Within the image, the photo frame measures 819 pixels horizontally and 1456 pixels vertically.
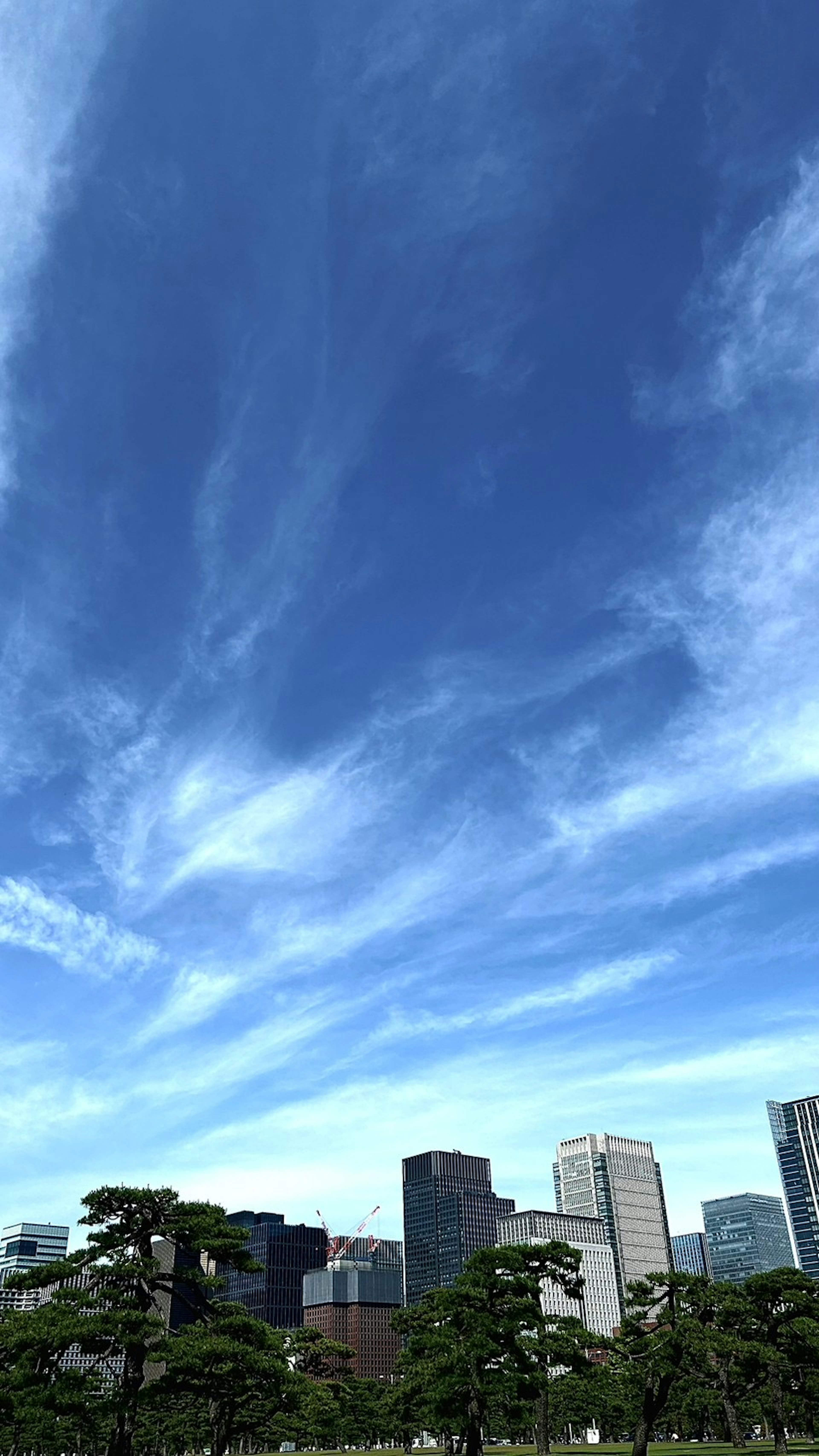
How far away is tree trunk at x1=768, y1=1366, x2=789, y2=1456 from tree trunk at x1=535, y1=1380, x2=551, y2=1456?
11.0 meters

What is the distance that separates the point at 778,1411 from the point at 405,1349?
18003mm

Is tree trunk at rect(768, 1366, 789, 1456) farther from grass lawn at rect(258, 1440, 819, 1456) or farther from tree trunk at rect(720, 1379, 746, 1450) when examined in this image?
tree trunk at rect(720, 1379, 746, 1450)

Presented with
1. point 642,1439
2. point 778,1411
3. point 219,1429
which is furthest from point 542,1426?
point 219,1429

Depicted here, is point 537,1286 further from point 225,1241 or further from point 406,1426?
point 406,1426

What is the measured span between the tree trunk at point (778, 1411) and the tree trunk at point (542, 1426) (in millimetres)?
11003

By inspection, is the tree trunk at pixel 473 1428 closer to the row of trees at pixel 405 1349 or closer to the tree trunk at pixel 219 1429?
the row of trees at pixel 405 1349

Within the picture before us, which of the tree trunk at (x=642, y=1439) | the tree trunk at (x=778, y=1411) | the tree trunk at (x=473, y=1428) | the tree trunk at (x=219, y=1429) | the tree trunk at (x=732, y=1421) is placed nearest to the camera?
the tree trunk at (x=219, y=1429)

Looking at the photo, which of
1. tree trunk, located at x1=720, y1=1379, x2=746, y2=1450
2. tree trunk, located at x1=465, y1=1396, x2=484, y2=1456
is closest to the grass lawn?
tree trunk, located at x1=720, y1=1379, x2=746, y2=1450

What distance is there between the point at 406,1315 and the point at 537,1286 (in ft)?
147

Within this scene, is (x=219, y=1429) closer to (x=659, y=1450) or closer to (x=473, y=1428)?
(x=473, y=1428)

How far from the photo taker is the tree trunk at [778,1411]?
4644 centimetres

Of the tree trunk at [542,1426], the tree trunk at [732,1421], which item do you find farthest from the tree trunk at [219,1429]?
the tree trunk at [732,1421]

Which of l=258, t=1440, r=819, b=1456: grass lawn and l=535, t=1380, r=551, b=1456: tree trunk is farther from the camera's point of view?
l=535, t=1380, r=551, b=1456: tree trunk

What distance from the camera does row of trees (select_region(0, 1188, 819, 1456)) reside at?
2541 cm
